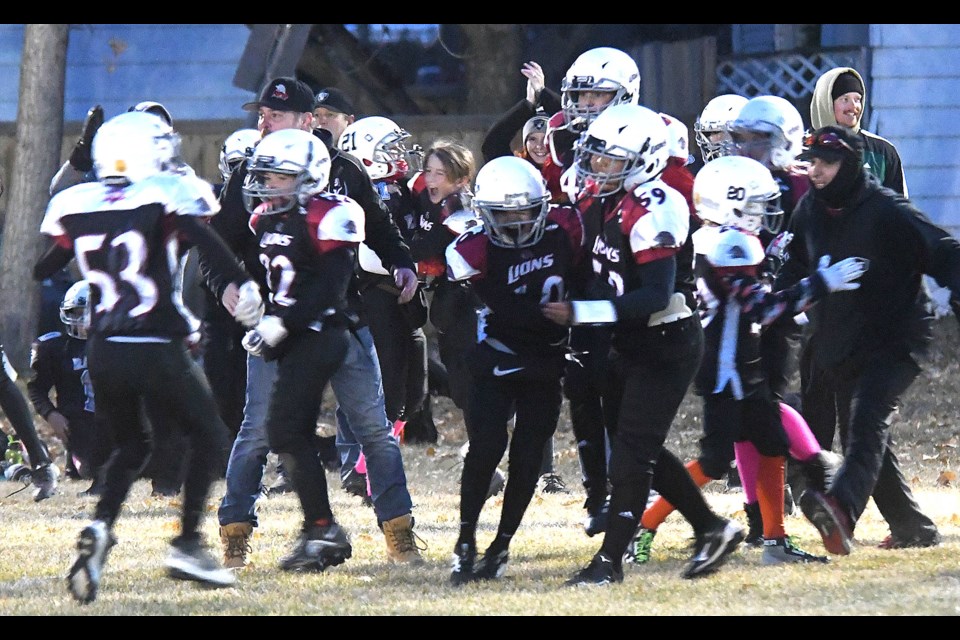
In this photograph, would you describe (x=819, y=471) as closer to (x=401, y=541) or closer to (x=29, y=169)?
(x=401, y=541)

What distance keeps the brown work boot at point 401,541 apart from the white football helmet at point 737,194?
1.88 meters

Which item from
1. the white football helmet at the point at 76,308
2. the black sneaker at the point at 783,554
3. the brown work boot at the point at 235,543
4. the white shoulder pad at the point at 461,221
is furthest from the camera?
the white football helmet at the point at 76,308

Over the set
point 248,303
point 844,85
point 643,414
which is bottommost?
point 643,414

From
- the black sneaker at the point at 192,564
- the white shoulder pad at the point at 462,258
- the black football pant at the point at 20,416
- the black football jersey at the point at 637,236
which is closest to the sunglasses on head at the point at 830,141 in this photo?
the black football jersey at the point at 637,236

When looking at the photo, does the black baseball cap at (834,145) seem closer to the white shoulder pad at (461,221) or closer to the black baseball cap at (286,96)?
the white shoulder pad at (461,221)

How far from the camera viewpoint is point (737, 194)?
7.27m

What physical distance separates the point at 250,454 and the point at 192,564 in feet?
2.83

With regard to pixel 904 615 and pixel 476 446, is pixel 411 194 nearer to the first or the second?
pixel 476 446

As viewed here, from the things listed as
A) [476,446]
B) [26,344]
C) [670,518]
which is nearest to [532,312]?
[476,446]

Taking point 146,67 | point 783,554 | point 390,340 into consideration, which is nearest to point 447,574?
point 783,554

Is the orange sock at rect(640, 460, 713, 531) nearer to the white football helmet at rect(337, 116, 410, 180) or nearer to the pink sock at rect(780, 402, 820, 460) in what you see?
the pink sock at rect(780, 402, 820, 460)

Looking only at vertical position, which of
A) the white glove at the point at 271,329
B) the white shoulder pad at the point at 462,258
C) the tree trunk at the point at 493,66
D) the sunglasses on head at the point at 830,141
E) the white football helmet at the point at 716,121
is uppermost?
the tree trunk at the point at 493,66

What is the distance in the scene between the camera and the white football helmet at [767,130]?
Answer: 26.9 ft

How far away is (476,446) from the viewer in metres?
6.97
